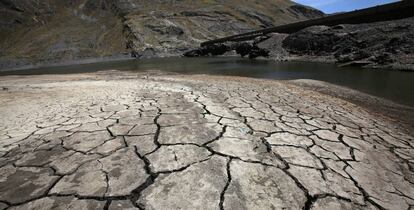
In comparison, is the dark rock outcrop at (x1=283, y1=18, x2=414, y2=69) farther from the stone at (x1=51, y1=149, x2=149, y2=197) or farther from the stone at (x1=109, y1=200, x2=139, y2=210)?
the stone at (x1=109, y1=200, x2=139, y2=210)

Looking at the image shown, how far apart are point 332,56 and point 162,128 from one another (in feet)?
71.8

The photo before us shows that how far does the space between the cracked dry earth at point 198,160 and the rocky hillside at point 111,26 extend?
132 feet

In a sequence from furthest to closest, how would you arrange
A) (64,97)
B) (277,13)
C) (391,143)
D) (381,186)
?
(277,13), (64,97), (391,143), (381,186)

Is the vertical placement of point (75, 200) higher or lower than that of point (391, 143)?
higher

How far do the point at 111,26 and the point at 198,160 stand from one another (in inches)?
2352

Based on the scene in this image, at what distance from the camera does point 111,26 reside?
183 ft

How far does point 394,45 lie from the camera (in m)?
16.5

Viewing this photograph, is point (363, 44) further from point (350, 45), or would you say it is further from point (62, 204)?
point (62, 204)

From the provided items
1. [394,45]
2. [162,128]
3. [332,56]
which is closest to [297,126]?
[162,128]

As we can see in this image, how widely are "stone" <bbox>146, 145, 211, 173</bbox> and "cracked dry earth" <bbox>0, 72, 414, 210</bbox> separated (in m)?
0.01

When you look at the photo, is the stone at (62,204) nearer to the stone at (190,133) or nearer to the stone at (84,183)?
the stone at (84,183)

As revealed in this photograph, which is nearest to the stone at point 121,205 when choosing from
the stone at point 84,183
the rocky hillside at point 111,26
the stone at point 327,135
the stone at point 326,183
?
the stone at point 84,183

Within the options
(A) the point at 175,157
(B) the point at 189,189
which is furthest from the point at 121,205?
(A) the point at 175,157

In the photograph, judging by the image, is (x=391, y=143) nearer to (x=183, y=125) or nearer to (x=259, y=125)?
(x=259, y=125)
